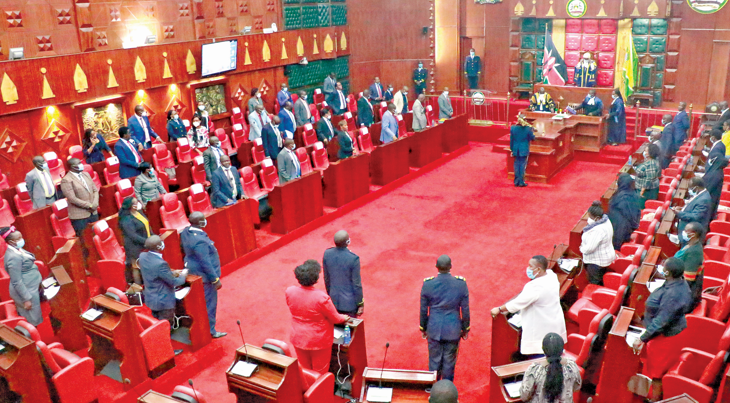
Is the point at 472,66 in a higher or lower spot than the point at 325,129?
higher

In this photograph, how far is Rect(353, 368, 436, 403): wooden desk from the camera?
453 centimetres

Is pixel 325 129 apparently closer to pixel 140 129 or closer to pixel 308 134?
pixel 308 134

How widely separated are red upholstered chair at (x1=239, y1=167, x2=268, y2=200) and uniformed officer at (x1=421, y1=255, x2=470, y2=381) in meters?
5.26

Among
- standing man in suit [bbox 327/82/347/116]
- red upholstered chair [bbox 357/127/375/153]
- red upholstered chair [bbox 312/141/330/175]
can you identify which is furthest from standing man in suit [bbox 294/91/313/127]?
red upholstered chair [bbox 312/141/330/175]

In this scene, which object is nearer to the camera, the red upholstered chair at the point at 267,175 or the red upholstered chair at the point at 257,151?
the red upholstered chair at the point at 267,175

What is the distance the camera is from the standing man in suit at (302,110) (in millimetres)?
14336

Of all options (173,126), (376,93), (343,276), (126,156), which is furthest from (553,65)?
(343,276)

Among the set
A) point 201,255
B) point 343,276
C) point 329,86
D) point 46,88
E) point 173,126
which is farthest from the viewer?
point 329,86

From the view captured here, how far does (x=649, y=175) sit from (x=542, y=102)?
6118mm

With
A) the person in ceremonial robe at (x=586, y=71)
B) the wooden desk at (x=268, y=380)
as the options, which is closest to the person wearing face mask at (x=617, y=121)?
the person in ceremonial robe at (x=586, y=71)

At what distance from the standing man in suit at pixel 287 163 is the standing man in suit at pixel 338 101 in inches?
243

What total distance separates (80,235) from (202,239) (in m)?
3.06

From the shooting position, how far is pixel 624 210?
304 inches

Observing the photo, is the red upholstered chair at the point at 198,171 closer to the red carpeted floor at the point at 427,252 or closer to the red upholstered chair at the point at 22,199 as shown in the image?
the red carpeted floor at the point at 427,252
